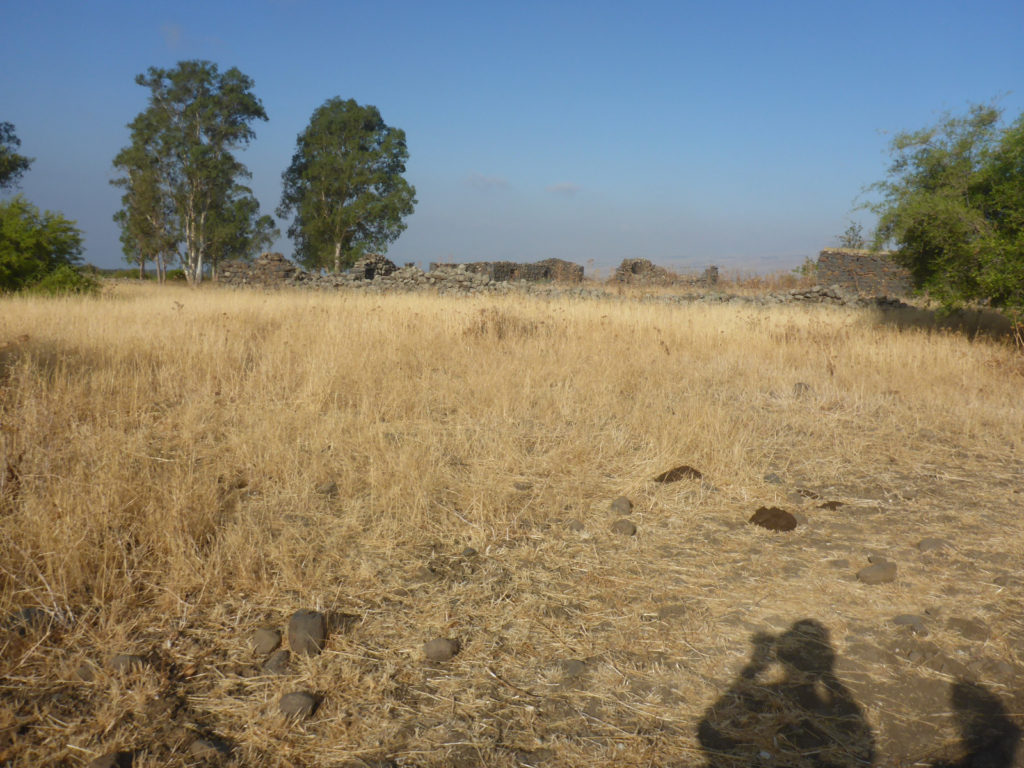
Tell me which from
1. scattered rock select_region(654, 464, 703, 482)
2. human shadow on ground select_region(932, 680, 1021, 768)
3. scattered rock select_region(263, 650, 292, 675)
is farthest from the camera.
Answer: scattered rock select_region(654, 464, 703, 482)

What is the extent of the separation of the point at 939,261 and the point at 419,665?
11.2m

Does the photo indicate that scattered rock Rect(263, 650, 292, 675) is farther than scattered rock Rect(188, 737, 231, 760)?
Yes

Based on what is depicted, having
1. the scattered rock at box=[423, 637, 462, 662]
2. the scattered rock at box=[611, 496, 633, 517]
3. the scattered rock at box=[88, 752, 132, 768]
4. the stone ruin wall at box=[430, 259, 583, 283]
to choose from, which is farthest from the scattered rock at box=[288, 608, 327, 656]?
the stone ruin wall at box=[430, 259, 583, 283]

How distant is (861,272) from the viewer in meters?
22.5

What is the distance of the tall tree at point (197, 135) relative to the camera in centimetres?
3081

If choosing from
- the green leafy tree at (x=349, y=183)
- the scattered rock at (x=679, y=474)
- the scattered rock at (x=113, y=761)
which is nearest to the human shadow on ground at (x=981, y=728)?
the scattered rock at (x=679, y=474)

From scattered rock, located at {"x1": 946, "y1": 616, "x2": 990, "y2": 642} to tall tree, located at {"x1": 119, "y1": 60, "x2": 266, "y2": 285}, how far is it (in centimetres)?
3363

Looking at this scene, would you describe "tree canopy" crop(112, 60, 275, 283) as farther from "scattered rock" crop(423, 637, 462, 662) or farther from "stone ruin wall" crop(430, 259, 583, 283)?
"scattered rock" crop(423, 637, 462, 662)

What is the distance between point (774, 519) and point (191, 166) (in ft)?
111

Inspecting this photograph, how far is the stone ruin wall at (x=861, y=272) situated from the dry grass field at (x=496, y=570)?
1717cm

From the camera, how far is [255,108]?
32281 millimetres

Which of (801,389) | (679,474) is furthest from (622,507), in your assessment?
(801,389)

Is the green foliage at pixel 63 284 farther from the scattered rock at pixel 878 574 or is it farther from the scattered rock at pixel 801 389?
the scattered rock at pixel 878 574

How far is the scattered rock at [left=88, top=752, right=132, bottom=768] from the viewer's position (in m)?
1.92
